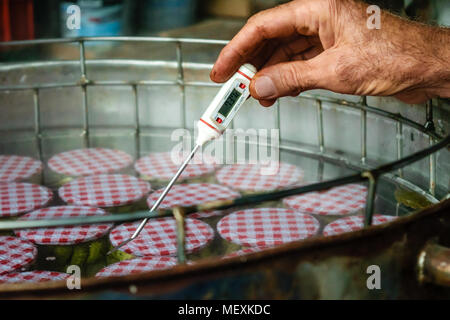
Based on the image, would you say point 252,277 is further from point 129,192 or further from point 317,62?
point 129,192

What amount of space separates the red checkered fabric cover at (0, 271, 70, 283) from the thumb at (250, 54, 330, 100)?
681 millimetres

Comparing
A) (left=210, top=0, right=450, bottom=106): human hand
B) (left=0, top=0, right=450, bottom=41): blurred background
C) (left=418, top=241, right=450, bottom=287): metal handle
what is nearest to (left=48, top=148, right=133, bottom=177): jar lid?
(left=210, top=0, right=450, bottom=106): human hand

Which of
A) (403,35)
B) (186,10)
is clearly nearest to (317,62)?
(403,35)

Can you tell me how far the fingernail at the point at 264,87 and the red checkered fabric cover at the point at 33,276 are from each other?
68cm

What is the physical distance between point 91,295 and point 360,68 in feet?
2.77

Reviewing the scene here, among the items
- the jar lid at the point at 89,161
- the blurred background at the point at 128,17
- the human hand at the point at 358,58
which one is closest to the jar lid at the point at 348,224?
the human hand at the point at 358,58

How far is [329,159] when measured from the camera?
234cm

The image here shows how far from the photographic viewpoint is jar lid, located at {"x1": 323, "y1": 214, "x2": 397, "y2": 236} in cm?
185

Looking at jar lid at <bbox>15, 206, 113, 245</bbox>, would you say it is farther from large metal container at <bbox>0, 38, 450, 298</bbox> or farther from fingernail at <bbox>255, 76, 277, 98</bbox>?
fingernail at <bbox>255, 76, 277, 98</bbox>

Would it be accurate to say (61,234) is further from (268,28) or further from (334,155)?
(334,155)

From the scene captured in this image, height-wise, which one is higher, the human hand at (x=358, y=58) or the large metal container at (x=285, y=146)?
the human hand at (x=358, y=58)

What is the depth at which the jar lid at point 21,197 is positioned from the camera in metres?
2.01

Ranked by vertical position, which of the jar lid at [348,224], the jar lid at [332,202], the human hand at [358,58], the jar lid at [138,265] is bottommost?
the jar lid at [138,265]

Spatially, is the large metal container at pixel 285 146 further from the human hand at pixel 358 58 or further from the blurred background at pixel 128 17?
the blurred background at pixel 128 17
